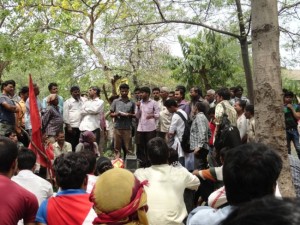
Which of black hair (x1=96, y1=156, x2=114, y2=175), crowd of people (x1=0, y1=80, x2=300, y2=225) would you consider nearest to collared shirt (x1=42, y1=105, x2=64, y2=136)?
crowd of people (x1=0, y1=80, x2=300, y2=225)

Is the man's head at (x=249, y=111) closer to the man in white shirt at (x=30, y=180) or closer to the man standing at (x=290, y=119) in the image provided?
the man standing at (x=290, y=119)

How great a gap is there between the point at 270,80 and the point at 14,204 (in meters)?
2.76

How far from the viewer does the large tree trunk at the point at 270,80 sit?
170 inches

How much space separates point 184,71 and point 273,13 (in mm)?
15871

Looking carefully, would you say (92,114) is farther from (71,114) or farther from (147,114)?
(147,114)

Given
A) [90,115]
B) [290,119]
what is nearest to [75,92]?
[90,115]

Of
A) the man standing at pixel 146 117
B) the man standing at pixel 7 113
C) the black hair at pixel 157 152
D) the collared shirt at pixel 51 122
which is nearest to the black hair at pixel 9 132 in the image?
the man standing at pixel 7 113

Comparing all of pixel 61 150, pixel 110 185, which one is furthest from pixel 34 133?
pixel 110 185

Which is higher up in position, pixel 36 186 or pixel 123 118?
pixel 123 118

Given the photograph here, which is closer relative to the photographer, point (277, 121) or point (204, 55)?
point (277, 121)

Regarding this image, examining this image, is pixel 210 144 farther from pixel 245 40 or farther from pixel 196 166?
pixel 245 40

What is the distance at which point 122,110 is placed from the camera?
916 cm

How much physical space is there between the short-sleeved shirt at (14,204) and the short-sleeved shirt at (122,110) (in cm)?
621

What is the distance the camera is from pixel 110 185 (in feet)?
8.10
